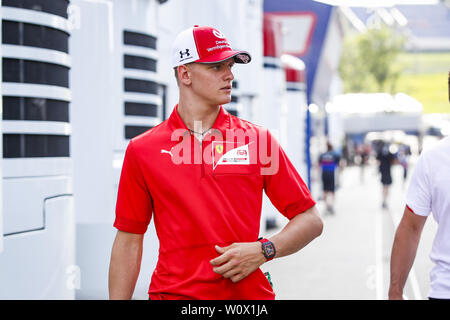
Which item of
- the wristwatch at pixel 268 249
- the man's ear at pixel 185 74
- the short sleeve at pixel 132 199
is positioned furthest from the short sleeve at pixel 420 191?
the short sleeve at pixel 132 199

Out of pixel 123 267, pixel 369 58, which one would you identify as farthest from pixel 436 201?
pixel 369 58

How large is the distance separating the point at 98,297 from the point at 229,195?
4.45 m

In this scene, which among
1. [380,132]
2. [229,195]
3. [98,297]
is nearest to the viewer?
[229,195]

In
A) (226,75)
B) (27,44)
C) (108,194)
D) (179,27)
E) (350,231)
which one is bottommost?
(350,231)

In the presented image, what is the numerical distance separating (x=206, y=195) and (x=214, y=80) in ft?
1.49

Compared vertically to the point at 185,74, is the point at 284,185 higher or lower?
lower

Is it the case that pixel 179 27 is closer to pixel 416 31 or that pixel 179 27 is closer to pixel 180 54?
pixel 180 54

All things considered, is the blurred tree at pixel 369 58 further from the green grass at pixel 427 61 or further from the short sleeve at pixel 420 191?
the short sleeve at pixel 420 191

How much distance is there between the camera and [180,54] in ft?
9.00

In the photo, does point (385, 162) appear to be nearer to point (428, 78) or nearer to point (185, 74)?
point (185, 74)

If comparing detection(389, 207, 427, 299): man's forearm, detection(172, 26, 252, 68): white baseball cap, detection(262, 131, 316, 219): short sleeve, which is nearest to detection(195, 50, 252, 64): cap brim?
detection(172, 26, 252, 68): white baseball cap

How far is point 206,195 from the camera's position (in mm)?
2553

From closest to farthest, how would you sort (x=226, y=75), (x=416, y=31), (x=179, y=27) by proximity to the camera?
(x=226, y=75) → (x=179, y=27) → (x=416, y=31)

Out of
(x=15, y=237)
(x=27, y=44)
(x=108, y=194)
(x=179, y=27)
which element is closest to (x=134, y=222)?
(x=15, y=237)
